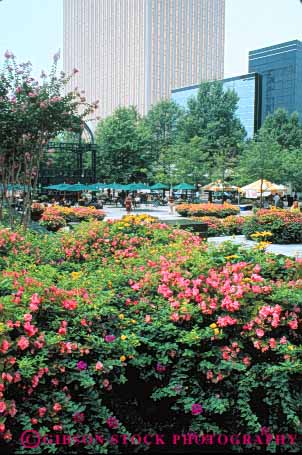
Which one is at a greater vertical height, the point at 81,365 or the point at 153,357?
the point at 81,365

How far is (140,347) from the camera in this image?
379 centimetres

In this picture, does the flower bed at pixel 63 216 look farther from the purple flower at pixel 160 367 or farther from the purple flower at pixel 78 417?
the purple flower at pixel 78 417

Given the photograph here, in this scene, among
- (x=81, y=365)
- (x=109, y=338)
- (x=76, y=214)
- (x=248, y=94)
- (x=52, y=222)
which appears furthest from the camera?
(x=248, y=94)

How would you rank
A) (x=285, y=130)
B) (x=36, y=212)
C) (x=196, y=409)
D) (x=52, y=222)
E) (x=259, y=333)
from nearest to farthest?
1. (x=196, y=409)
2. (x=259, y=333)
3. (x=52, y=222)
4. (x=36, y=212)
5. (x=285, y=130)

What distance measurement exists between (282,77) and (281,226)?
105 m

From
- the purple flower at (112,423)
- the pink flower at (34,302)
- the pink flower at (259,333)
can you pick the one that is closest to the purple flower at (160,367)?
the purple flower at (112,423)

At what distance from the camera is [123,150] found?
49844 millimetres

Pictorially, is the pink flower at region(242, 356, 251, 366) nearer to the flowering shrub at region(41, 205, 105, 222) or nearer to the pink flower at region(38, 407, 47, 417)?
the pink flower at region(38, 407, 47, 417)

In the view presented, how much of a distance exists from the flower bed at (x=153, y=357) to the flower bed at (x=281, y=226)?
1183 cm

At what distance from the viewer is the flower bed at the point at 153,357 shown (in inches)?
122

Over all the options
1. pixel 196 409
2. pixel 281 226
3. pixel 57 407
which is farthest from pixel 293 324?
pixel 281 226

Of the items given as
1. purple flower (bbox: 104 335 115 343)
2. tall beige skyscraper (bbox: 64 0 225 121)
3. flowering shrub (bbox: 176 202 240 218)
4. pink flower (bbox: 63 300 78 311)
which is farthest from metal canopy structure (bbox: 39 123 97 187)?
tall beige skyscraper (bbox: 64 0 225 121)

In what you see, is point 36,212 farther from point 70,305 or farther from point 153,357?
point 153,357

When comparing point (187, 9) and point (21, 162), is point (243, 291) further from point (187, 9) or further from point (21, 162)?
point (187, 9)
